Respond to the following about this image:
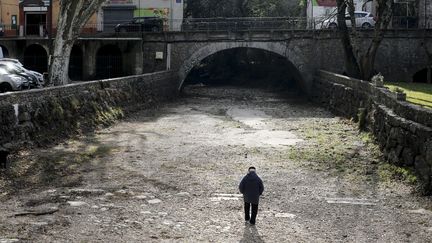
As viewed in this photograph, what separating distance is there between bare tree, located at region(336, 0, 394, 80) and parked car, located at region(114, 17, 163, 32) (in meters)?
15.1

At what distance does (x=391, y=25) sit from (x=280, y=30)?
904 centimetres

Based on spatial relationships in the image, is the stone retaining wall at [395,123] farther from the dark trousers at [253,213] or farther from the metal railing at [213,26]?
the metal railing at [213,26]

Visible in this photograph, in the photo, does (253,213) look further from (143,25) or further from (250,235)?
(143,25)

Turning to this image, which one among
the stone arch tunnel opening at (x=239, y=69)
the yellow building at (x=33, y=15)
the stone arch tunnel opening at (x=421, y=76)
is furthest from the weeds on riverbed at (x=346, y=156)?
the stone arch tunnel opening at (x=239, y=69)

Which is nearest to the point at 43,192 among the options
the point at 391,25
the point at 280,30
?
the point at 280,30

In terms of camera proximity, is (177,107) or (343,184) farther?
(177,107)

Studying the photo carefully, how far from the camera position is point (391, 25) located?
42906 mm

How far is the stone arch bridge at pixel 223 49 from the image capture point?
39500mm

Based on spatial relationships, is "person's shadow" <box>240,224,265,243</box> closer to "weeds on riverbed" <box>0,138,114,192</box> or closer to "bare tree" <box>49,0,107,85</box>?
"weeds on riverbed" <box>0,138,114,192</box>

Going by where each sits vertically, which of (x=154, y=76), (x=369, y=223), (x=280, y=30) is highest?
(x=280, y=30)

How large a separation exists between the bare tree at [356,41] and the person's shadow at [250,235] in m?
20.9

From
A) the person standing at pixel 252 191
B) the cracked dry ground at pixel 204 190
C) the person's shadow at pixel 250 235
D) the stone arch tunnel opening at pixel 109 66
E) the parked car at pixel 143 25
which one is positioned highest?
the parked car at pixel 143 25

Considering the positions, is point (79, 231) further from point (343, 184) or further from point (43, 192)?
point (343, 184)

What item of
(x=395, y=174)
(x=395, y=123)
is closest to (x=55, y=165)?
(x=395, y=174)
